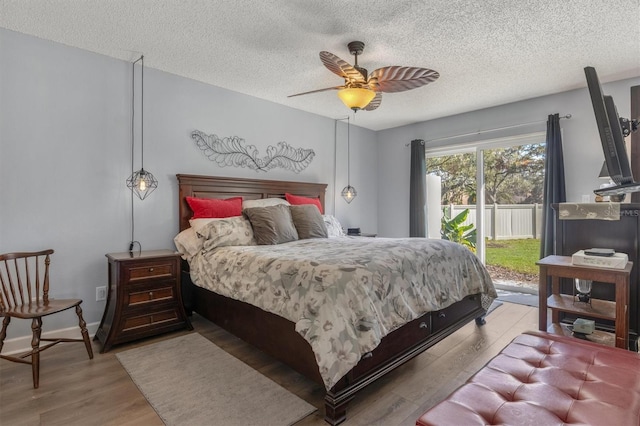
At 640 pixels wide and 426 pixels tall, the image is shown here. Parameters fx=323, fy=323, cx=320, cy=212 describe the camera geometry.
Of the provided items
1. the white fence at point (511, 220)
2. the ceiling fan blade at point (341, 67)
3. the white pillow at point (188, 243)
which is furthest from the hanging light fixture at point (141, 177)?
the white fence at point (511, 220)

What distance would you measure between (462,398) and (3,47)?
151 inches

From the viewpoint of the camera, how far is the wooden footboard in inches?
71.2

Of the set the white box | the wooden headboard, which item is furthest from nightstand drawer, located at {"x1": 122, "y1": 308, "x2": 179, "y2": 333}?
the white box

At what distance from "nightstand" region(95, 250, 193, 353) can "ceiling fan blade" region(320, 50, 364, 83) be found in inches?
82.2

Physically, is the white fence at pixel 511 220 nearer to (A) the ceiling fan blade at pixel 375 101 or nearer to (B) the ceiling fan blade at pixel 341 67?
(A) the ceiling fan blade at pixel 375 101

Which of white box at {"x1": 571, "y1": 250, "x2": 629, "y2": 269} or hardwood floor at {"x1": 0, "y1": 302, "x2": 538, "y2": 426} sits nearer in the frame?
hardwood floor at {"x1": 0, "y1": 302, "x2": 538, "y2": 426}

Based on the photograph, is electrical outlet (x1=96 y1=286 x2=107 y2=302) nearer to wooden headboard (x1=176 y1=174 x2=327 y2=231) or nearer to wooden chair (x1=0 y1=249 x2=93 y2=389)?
wooden chair (x1=0 y1=249 x2=93 y2=389)

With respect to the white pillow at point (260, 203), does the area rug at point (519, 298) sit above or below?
below

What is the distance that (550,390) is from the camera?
1.24 metres

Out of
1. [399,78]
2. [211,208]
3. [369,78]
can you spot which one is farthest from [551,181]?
[211,208]

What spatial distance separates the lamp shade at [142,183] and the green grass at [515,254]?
4.49 m

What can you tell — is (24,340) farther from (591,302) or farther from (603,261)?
(591,302)

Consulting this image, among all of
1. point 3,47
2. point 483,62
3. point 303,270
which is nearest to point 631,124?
point 483,62

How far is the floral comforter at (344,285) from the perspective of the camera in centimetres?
175
